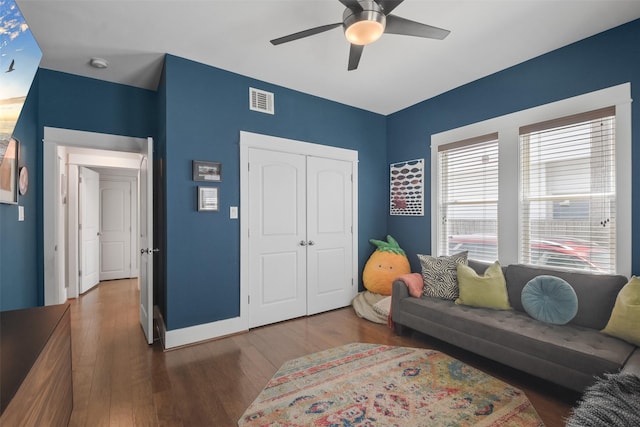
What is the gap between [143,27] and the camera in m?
2.40

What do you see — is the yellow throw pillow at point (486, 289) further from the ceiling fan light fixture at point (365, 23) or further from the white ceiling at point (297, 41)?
the ceiling fan light fixture at point (365, 23)

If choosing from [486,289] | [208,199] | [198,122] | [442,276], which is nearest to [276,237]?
[208,199]

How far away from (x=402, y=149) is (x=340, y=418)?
350 cm

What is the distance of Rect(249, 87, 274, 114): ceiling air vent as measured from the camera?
10.9 feet

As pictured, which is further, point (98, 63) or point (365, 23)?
point (98, 63)

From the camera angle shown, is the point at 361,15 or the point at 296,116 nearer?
the point at 361,15

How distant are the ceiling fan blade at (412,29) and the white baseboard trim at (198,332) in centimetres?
302

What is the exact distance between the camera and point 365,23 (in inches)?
75.4

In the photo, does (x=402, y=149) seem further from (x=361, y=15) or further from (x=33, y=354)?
(x=33, y=354)

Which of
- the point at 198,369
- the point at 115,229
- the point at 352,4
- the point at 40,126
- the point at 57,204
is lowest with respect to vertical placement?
the point at 198,369

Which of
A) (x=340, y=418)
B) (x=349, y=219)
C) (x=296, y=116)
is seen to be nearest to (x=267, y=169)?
(x=296, y=116)

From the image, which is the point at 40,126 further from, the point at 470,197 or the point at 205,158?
the point at 470,197

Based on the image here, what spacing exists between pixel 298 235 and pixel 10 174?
2.60m

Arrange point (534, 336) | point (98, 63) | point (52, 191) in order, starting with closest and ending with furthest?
point (534, 336) < point (98, 63) < point (52, 191)
